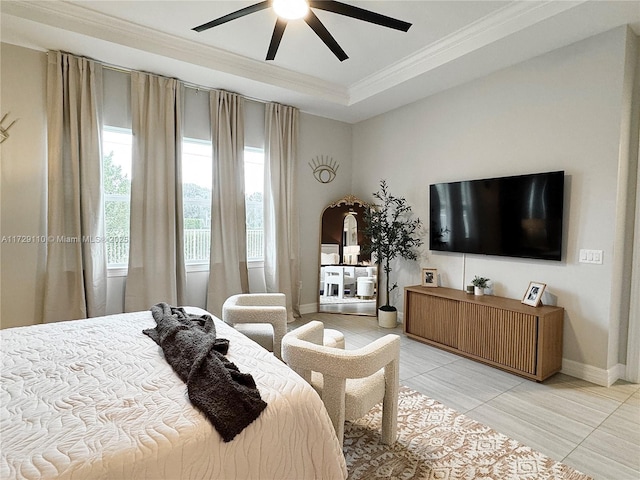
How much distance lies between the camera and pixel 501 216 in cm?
344

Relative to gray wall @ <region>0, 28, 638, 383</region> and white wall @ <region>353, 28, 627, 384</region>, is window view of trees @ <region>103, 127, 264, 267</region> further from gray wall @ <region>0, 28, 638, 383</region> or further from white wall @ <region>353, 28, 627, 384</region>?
white wall @ <region>353, 28, 627, 384</region>

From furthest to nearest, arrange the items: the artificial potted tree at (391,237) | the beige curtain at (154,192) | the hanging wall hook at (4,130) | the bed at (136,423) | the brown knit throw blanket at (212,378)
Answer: the artificial potted tree at (391,237)
the beige curtain at (154,192)
the hanging wall hook at (4,130)
the brown knit throw blanket at (212,378)
the bed at (136,423)

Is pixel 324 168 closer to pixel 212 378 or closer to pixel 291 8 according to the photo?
pixel 291 8

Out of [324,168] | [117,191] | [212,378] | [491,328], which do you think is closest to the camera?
[212,378]

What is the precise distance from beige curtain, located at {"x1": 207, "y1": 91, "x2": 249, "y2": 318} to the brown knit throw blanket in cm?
220

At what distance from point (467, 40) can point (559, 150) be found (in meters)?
1.32

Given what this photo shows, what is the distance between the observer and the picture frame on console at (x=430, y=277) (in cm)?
409

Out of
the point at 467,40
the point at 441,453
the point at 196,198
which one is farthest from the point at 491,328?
the point at 196,198

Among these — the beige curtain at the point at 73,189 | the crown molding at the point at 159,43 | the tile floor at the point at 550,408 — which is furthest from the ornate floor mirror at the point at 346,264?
the beige curtain at the point at 73,189

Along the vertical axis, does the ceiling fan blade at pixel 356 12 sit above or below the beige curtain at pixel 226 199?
above

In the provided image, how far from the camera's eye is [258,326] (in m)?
2.95

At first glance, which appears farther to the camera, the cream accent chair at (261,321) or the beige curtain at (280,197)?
the beige curtain at (280,197)

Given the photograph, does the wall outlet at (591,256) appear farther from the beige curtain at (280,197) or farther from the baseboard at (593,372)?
the beige curtain at (280,197)

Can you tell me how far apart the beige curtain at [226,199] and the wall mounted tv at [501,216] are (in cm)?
244
